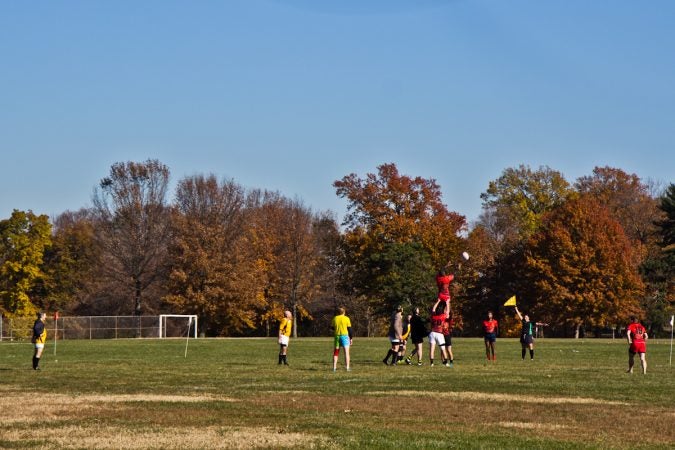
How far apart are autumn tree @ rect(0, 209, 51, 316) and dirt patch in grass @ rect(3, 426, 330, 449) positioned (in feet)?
259

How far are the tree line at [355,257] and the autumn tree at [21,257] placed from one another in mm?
130

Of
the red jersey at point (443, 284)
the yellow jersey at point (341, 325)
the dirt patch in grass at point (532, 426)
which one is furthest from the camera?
the red jersey at point (443, 284)

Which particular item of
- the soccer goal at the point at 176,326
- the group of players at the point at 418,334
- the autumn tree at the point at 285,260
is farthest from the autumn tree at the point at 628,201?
the group of players at the point at 418,334

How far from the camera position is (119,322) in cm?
8312

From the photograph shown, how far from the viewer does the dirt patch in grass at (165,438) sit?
14500 mm

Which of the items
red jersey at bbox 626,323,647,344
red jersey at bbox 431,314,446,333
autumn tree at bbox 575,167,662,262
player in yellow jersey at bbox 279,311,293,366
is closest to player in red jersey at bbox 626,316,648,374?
red jersey at bbox 626,323,647,344

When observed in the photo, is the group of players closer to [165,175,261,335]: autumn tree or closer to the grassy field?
the grassy field

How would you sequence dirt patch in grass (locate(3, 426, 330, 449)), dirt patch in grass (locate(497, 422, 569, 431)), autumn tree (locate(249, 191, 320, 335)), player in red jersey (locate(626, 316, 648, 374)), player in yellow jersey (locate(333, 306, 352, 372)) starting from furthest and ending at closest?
autumn tree (locate(249, 191, 320, 335)) < player in yellow jersey (locate(333, 306, 352, 372)) < player in red jersey (locate(626, 316, 648, 374)) < dirt patch in grass (locate(497, 422, 569, 431)) < dirt patch in grass (locate(3, 426, 330, 449))

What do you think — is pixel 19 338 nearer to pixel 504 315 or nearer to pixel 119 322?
pixel 119 322

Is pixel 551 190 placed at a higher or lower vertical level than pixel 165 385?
higher

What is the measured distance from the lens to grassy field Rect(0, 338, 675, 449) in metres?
15.2

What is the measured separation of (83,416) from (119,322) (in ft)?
217

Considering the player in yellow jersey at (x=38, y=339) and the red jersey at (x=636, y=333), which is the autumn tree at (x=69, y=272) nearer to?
the player in yellow jersey at (x=38, y=339)

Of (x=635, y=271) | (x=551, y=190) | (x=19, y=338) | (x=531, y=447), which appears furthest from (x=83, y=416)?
(x=551, y=190)
